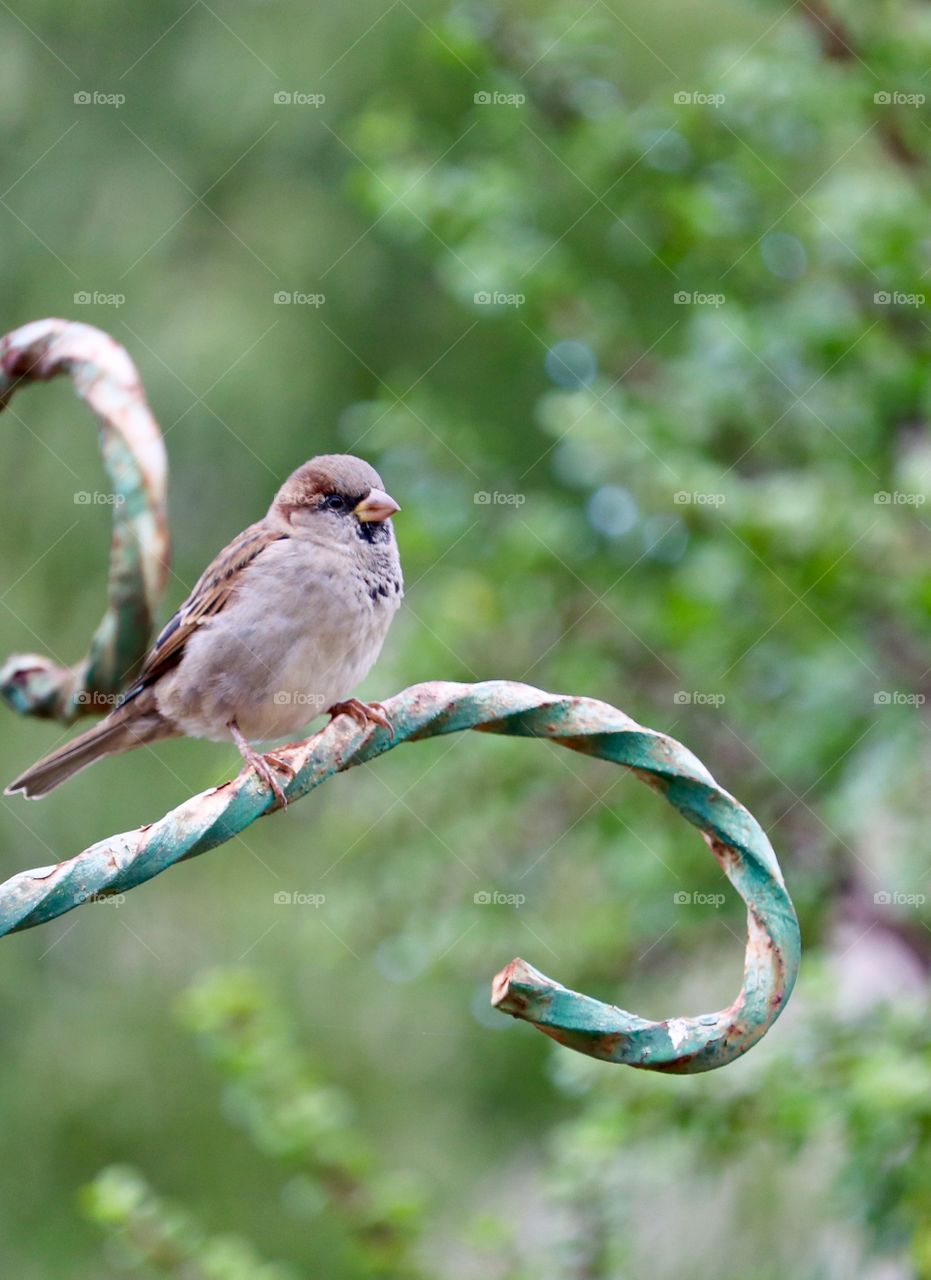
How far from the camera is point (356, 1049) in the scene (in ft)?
23.3

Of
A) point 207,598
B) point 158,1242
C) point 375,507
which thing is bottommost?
point 158,1242

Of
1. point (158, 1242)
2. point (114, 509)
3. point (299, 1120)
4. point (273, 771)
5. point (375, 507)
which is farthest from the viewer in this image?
point (299, 1120)

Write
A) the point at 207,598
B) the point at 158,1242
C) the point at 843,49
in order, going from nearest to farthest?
1. the point at 207,598
2. the point at 158,1242
3. the point at 843,49

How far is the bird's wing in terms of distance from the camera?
2508 millimetres

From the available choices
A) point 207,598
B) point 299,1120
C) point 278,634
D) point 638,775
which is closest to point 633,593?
point 299,1120

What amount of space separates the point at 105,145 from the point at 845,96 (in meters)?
4.25

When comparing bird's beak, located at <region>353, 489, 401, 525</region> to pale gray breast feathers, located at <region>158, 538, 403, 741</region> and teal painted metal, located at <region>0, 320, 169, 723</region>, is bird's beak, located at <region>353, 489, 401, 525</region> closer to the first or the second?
pale gray breast feathers, located at <region>158, 538, 403, 741</region>

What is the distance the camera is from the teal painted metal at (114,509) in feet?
5.07

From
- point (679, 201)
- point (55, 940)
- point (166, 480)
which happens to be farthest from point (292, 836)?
point (166, 480)

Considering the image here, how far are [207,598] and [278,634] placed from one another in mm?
262

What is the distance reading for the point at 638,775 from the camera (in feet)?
4.64

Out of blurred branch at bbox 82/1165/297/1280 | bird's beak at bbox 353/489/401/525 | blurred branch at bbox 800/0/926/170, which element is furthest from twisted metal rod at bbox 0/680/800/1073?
blurred branch at bbox 800/0/926/170

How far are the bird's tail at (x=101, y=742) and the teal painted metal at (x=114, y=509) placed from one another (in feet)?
1.31

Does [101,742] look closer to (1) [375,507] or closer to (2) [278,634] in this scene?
(2) [278,634]
